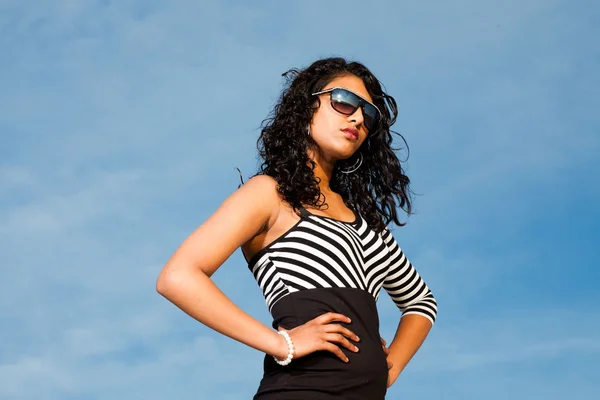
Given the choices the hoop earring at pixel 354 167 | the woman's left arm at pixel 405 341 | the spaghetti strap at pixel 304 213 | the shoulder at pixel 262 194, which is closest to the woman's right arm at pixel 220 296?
the shoulder at pixel 262 194

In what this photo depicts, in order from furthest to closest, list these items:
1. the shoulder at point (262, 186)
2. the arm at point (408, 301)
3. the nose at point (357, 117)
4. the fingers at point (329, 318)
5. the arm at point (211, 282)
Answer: the arm at point (408, 301)
the nose at point (357, 117)
the shoulder at point (262, 186)
the fingers at point (329, 318)
the arm at point (211, 282)

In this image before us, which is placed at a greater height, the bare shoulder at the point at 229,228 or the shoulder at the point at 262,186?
the shoulder at the point at 262,186

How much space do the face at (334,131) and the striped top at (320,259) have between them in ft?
1.60

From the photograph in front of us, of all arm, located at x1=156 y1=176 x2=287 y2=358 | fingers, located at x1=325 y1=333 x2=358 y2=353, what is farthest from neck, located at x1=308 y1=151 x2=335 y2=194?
fingers, located at x1=325 y1=333 x2=358 y2=353

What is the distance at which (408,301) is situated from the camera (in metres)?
5.16

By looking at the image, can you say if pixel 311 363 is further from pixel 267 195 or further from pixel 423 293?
pixel 423 293

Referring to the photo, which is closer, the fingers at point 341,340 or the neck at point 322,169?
the fingers at point 341,340

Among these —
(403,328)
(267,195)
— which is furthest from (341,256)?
(403,328)

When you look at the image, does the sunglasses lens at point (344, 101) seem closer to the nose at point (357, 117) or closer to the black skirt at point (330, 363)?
the nose at point (357, 117)

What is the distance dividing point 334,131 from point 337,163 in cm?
57

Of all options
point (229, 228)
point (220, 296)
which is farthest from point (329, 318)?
point (229, 228)

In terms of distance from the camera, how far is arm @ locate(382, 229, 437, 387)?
4926 millimetres

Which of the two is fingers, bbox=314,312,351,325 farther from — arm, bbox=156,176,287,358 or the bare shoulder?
the bare shoulder

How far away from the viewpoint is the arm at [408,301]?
4.93 metres
